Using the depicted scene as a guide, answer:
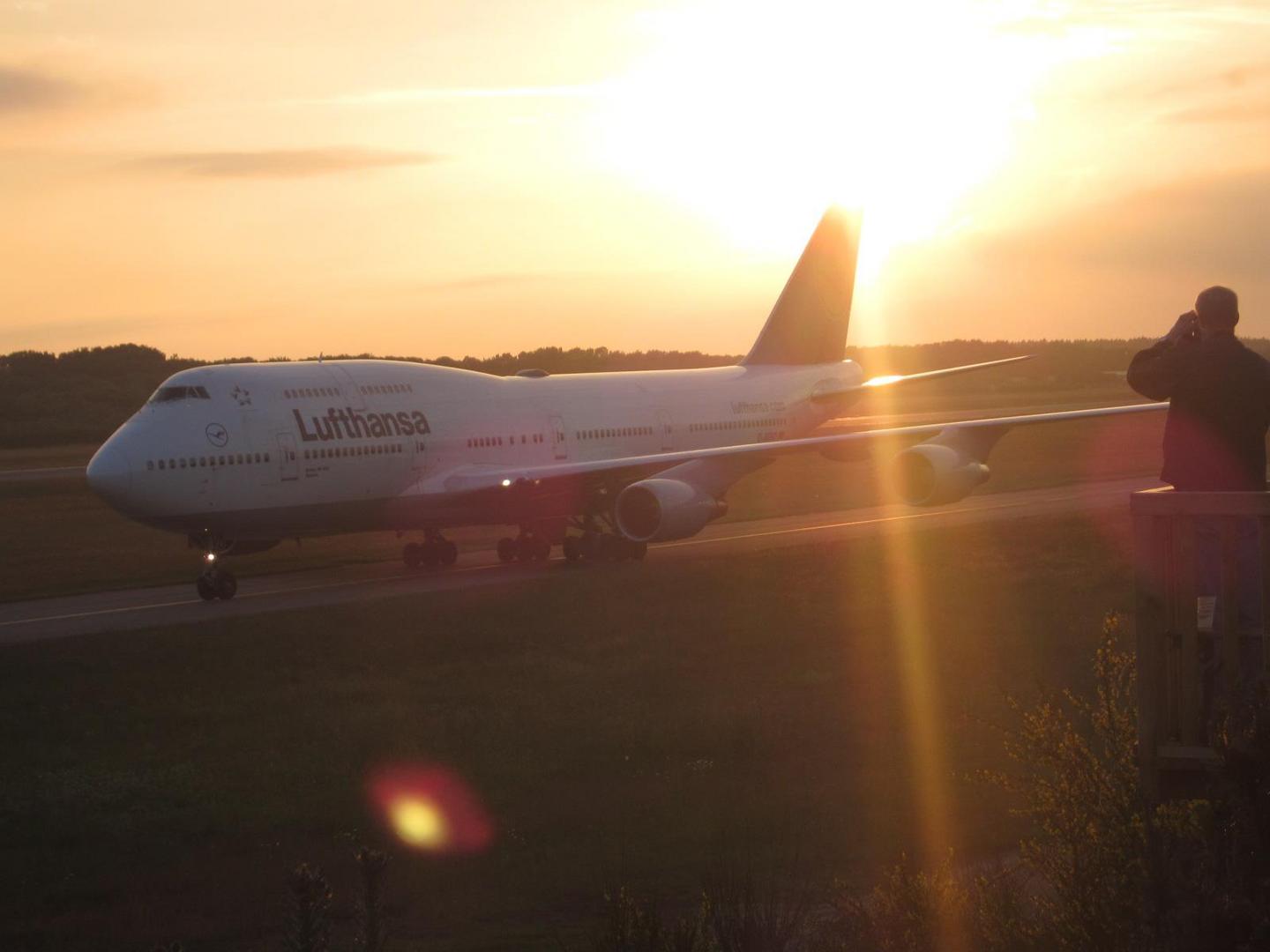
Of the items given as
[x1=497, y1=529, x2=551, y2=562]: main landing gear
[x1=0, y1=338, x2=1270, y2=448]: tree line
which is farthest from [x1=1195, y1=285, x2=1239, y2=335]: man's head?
[x1=0, y1=338, x2=1270, y2=448]: tree line

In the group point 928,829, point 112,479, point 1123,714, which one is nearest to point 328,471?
point 112,479

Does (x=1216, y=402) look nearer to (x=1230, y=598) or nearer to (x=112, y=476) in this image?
(x=1230, y=598)

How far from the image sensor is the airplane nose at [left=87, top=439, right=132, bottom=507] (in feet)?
78.7

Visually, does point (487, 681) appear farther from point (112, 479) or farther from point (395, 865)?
point (112, 479)

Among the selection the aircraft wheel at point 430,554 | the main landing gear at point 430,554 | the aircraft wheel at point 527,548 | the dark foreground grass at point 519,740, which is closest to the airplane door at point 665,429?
the aircraft wheel at point 527,548

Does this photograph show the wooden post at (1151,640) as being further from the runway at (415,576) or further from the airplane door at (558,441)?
the airplane door at (558,441)

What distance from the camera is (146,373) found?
96.4 meters

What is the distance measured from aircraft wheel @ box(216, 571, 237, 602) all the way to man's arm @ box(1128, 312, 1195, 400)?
19718mm

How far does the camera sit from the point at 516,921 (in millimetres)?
10055

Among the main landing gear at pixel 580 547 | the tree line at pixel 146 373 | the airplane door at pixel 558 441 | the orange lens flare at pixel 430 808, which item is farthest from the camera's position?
the tree line at pixel 146 373

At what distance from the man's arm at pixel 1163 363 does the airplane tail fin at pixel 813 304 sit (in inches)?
1110

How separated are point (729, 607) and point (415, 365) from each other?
10.1 metres

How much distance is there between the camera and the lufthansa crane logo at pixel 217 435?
2483 centimetres

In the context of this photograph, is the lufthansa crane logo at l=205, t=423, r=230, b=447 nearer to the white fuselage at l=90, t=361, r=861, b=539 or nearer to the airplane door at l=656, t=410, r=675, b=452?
the white fuselage at l=90, t=361, r=861, b=539
